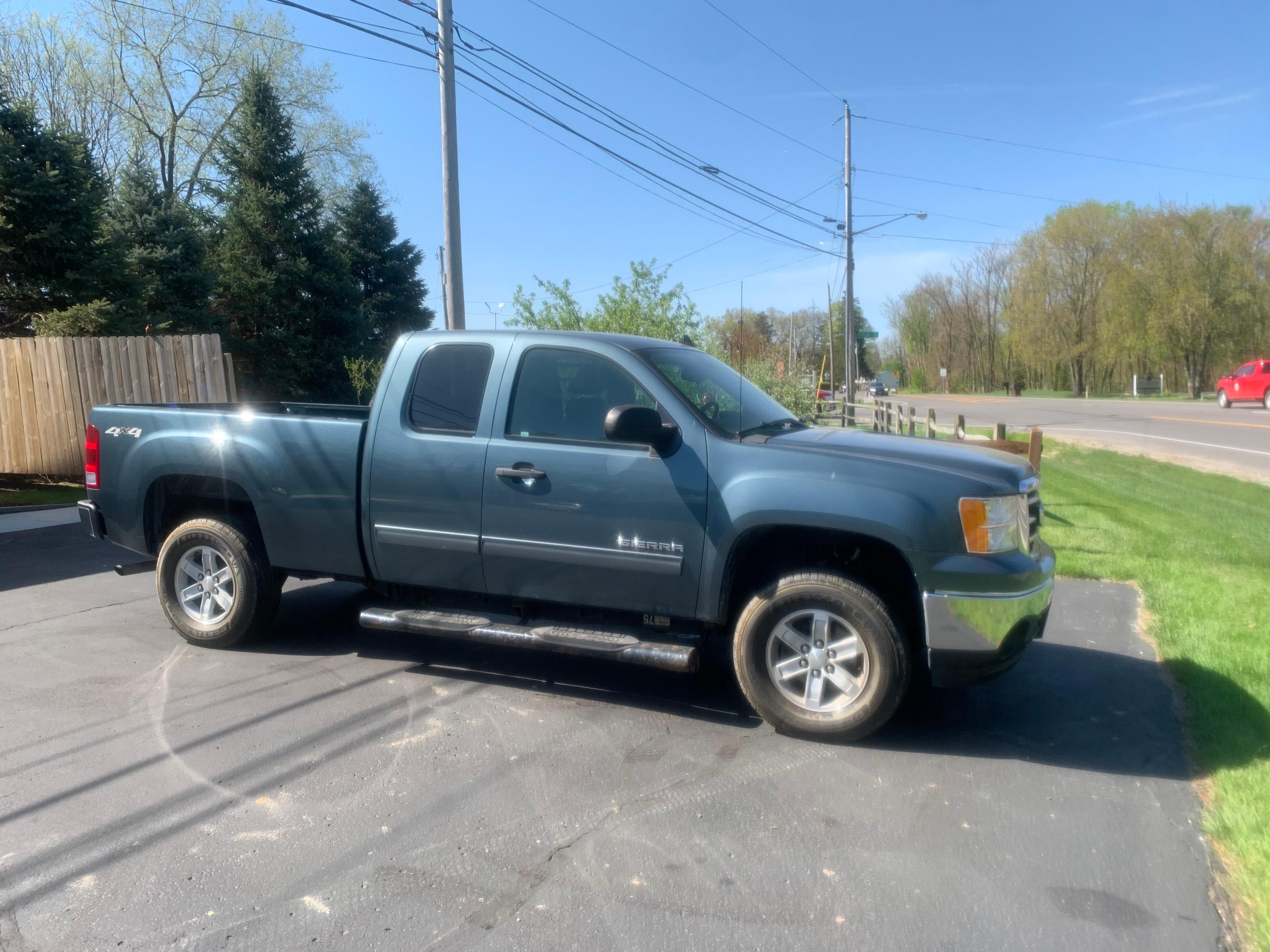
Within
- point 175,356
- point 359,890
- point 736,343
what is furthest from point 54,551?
point 736,343

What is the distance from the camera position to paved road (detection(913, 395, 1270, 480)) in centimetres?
1848

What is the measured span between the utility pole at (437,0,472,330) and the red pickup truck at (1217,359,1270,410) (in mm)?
32678

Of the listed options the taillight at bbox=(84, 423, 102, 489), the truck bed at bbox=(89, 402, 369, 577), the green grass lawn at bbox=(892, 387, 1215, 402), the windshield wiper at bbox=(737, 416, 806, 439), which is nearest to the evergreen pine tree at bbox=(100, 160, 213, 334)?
the taillight at bbox=(84, 423, 102, 489)

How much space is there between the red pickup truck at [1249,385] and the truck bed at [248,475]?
120 feet

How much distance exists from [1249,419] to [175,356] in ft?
97.6

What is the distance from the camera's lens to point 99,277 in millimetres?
14805

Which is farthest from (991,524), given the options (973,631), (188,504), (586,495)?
(188,504)

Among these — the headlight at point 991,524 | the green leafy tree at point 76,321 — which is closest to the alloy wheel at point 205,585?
the headlight at point 991,524

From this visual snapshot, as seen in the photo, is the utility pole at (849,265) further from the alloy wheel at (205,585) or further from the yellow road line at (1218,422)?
the alloy wheel at (205,585)

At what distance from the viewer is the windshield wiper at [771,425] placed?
4.57 meters

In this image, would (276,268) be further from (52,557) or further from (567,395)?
(567,395)

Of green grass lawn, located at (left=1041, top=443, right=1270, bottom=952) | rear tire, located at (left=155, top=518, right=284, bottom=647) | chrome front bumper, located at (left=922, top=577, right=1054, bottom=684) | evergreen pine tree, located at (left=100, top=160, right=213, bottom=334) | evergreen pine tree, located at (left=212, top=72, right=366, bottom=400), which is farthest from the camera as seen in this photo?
evergreen pine tree, located at (left=212, top=72, right=366, bottom=400)

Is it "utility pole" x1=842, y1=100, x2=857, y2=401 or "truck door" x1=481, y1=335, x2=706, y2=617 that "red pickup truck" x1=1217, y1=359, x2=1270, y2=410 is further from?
"truck door" x1=481, y1=335, x2=706, y2=617

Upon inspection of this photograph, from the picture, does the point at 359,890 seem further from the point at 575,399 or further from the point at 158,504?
the point at 158,504
